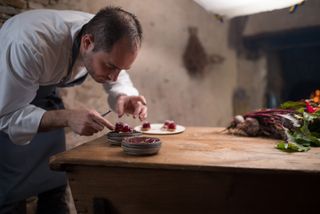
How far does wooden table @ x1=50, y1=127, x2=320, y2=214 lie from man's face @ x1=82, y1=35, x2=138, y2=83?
1.64 ft

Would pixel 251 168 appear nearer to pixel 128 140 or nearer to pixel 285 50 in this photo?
pixel 128 140

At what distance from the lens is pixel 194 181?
42.1 inches

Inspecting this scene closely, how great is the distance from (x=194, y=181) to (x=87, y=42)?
911mm

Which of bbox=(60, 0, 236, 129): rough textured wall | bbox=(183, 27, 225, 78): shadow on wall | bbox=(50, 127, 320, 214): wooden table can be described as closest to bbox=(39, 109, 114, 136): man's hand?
bbox=(50, 127, 320, 214): wooden table

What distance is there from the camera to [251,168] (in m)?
1.00

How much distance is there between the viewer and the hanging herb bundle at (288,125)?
135 centimetres

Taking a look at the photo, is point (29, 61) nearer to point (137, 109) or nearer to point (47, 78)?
point (47, 78)

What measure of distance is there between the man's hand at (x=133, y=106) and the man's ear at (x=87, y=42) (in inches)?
14.1

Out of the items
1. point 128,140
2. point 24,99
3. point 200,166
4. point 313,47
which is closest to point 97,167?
point 128,140

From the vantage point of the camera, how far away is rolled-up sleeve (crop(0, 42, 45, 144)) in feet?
4.43

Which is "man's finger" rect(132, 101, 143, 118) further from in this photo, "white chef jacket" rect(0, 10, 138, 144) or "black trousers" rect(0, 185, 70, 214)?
"black trousers" rect(0, 185, 70, 214)

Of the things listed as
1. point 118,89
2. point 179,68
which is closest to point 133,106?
point 118,89

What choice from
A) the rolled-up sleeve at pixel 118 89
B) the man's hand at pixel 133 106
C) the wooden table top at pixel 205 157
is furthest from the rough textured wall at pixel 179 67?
the wooden table top at pixel 205 157

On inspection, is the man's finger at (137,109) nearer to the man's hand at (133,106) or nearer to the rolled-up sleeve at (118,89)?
the man's hand at (133,106)
